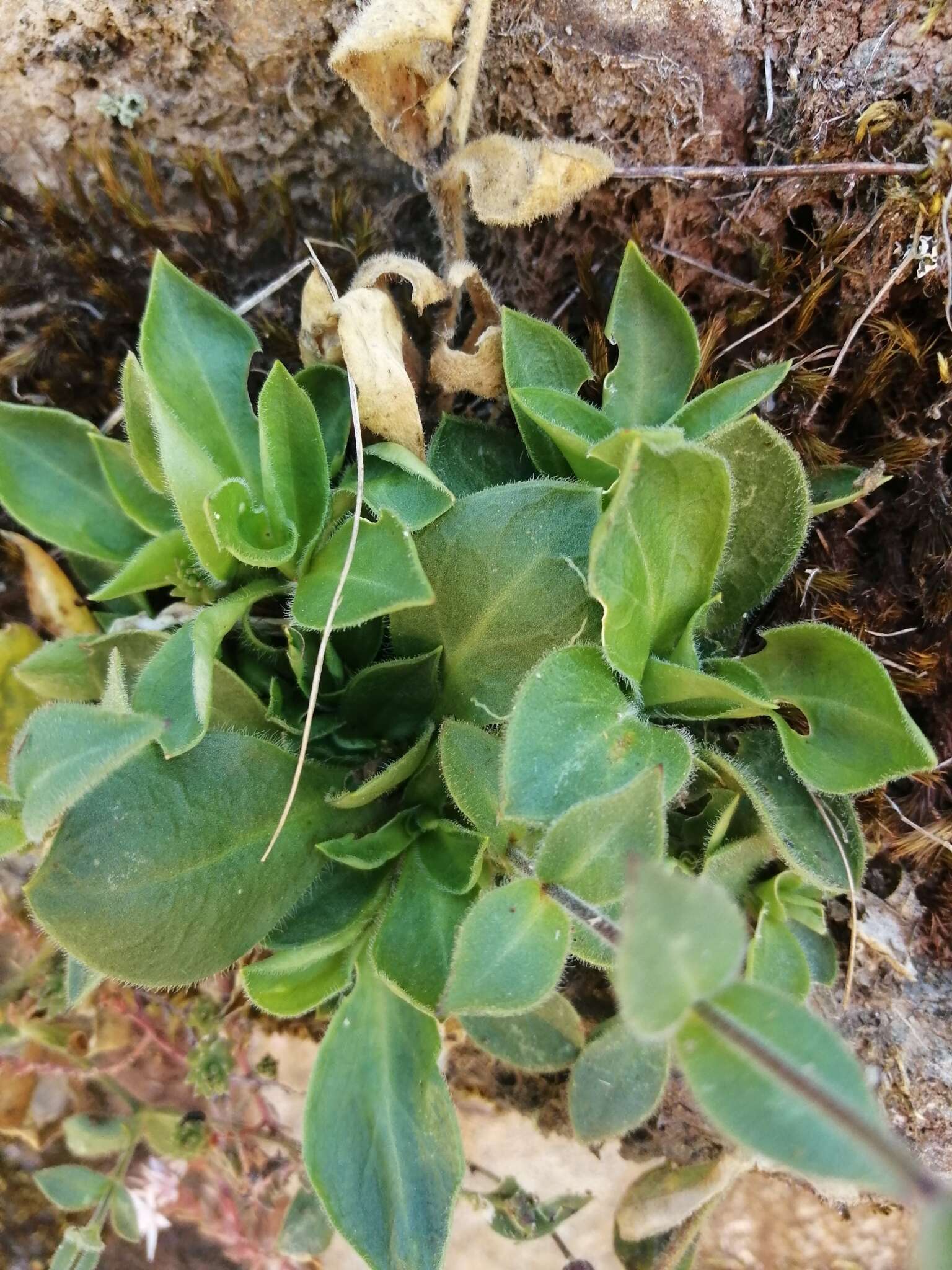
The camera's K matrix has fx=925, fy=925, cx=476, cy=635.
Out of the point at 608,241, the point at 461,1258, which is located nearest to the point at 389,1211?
the point at 461,1258

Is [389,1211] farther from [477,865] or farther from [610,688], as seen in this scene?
[610,688]

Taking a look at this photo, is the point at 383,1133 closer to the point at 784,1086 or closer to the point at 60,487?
the point at 784,1086

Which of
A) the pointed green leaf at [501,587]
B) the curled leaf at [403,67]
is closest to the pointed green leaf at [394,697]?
the pointed green leaf at [501,587]

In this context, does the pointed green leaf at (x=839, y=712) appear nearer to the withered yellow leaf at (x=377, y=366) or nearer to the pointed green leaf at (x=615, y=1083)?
the pointed green leaf at (x=615, y=1083)

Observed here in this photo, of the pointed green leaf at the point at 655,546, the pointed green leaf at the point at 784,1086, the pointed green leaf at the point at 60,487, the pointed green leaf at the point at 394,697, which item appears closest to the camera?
the pointed green leaf at the point at 784,1086

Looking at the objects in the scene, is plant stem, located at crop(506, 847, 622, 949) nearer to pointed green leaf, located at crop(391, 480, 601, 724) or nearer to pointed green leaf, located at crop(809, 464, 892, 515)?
pointed green leaf, located at crop(391, 480, 601, 724)

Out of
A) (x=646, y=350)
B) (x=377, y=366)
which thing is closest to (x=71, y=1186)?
(x=377, y=366)
